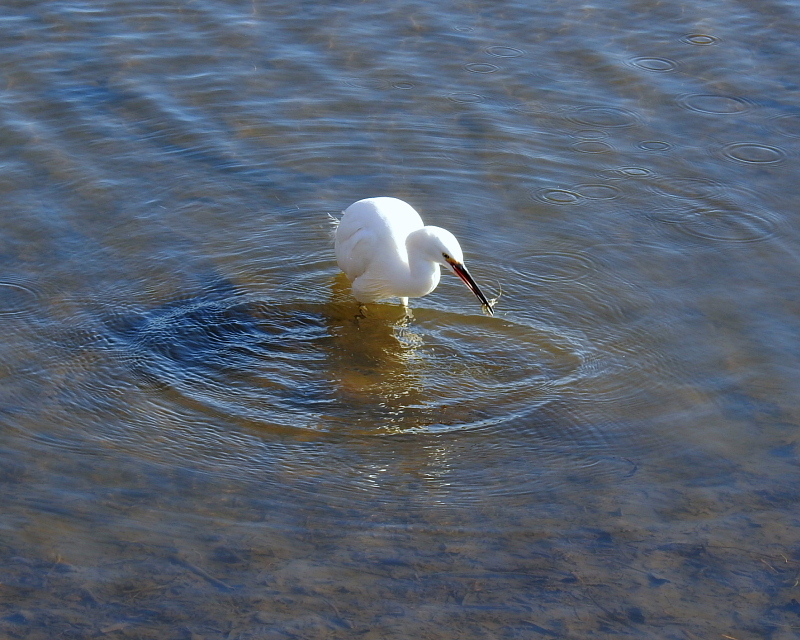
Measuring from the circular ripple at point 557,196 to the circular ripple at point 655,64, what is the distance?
7.97ft

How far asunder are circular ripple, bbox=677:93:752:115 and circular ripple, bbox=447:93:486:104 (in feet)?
Result: 5.75

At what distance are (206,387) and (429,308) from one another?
1.69m

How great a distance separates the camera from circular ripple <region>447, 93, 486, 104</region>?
8781 mm

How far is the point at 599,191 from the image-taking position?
24.9ft

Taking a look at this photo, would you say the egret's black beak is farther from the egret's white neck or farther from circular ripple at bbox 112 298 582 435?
circular ripple at bbox 112 298 582 435

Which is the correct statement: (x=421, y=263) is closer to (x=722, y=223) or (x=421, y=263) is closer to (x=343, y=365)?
(x=343, y=365)

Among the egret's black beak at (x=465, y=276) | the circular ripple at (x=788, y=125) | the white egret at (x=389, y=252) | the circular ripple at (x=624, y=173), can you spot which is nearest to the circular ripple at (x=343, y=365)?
the white egret at (x=389, y=252)

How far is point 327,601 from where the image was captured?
4156 millimetres

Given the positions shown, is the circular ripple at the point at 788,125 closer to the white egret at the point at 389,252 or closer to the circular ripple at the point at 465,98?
the circular ripple at the point at 465,98

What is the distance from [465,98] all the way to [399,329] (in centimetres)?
321

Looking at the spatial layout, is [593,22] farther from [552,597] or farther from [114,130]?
[552,597]

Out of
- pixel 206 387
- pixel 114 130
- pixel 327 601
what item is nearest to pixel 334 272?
pixel 206 387

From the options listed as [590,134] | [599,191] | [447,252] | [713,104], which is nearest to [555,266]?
[599,191]

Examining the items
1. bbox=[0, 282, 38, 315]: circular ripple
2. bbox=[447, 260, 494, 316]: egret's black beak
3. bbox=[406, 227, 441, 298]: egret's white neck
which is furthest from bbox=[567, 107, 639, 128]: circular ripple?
bbox=[0, 282, 38, 315]: circular ripple
